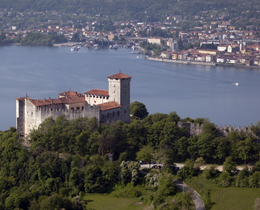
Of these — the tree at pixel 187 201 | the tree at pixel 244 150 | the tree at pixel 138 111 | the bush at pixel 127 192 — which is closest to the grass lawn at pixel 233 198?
the tree at pixel 187 201

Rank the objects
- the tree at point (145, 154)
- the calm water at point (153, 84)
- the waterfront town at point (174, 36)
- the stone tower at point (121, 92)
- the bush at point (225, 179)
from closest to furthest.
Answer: the bush at point (225, 179) → the tree at point (145, 154) → the stone tower at point (121, 92) → the calm water at point (153, 84) → the waterfront town at point (174, 36)

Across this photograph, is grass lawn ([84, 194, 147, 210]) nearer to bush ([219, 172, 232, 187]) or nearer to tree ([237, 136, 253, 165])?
bush ([219, 172, 232, 187])

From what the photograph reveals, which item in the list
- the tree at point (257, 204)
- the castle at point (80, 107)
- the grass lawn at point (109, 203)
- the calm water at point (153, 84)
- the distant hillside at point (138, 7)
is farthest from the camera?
the distant hillside at point (138, 7)

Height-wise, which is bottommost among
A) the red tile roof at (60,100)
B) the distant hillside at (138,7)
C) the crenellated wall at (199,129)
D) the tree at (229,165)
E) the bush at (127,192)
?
the bush at (127,192)

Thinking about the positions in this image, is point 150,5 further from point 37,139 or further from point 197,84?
point 37,139

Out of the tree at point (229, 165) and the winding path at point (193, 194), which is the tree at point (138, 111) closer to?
the tree at point (229, 165)

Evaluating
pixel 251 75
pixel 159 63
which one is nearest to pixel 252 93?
pixel 251 75
